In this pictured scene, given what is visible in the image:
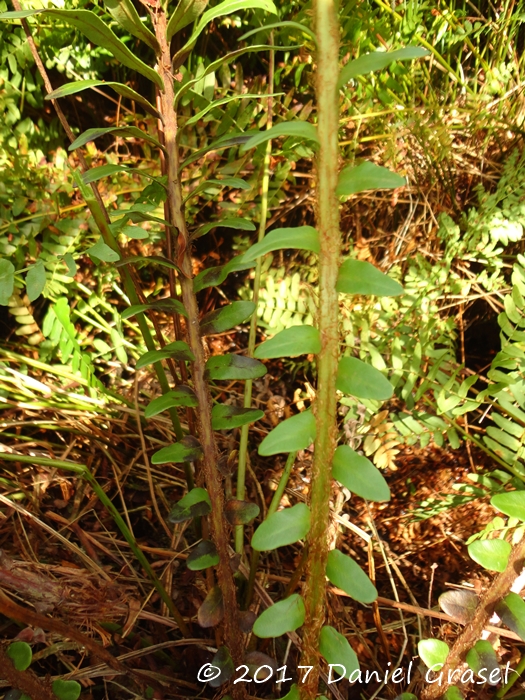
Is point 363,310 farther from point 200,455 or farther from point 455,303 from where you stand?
point 200,455

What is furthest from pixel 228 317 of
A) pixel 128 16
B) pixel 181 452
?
pixel 128 16

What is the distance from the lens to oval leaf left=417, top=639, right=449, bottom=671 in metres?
0.78

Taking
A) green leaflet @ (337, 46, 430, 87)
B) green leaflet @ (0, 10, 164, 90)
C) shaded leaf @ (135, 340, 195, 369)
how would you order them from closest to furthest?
green leaflet @ (337, 46, 430, 87)
green leaflet @ (0, 10, 164, 90)
shaded leaf @ (135, 340, 195, 369)

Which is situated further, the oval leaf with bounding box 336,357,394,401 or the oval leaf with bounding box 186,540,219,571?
the oval leaf with bounding box 186,540,219,571

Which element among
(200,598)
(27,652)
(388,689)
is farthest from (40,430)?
(388,689)

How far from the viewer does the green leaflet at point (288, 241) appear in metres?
0.56

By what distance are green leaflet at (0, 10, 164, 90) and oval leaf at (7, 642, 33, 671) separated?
0.76 m

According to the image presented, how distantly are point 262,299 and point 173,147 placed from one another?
565 millimetres

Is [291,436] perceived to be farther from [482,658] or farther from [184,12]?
[184,12]

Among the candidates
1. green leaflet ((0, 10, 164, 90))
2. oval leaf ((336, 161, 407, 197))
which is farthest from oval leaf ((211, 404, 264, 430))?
green leaflet ((0, 10, 164, 90))

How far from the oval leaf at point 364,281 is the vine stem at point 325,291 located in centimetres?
1

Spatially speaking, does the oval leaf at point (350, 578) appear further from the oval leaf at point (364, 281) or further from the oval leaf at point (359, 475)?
the oval leaf at point (364, 281)

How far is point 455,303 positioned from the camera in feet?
4.28

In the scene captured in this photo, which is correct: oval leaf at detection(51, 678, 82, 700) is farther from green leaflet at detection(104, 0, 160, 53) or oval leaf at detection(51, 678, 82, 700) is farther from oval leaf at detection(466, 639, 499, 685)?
green leaflet at detection(104, 0, 160, 53)
